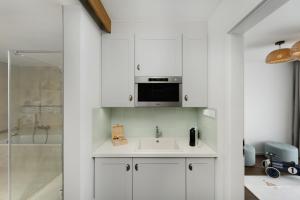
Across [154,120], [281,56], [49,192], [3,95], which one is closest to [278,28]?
[281,56]

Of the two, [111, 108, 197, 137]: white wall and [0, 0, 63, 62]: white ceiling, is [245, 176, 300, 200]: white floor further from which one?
[0, 0, 63, 62]: white ceiling

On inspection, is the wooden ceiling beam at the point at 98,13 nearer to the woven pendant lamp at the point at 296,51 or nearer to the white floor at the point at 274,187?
the woven pendant lamp at the point at 296,51

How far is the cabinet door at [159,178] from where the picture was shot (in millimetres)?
1818

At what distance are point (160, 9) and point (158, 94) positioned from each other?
976 mm

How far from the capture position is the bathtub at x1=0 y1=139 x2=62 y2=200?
2.38 meters

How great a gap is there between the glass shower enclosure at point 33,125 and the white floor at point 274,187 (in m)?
2.91

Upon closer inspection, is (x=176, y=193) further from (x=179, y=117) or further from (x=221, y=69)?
(x=221, y=69)

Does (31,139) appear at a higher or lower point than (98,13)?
lower

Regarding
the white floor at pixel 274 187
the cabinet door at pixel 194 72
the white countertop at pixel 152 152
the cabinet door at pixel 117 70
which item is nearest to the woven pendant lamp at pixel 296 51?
the cabinet door at pixel 194 72

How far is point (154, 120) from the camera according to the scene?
8.28ft

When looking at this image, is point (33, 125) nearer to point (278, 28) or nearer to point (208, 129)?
point (208, 129)

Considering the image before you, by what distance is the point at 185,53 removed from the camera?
2131 millimetres

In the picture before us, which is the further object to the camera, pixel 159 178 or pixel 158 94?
pixel 158 94

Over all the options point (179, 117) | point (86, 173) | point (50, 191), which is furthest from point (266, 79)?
point (50, 191)
